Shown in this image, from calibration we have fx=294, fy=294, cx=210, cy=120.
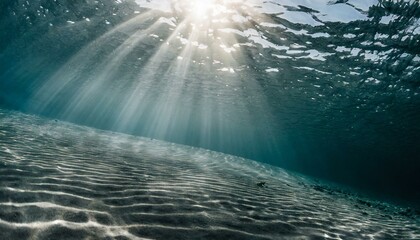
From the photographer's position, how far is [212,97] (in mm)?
42281

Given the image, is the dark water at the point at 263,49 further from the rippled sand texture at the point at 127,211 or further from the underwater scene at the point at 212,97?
the rippled sand texture at the point at 127,211

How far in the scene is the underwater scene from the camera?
15.6 ft

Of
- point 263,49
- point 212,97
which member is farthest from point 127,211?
point 212,97

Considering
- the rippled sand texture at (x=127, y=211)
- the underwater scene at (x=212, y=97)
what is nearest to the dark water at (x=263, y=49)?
the underwater scene at (x=212, y=97)

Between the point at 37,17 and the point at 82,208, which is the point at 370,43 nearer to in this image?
the point at 82,208

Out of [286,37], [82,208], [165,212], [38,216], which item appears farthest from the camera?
[286,37]

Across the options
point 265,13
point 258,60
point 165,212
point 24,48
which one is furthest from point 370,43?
point 24,48

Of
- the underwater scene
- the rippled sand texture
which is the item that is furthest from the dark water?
the rippled sand texture

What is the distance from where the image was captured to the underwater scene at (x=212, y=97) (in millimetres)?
4754

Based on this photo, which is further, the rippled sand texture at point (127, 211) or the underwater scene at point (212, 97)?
the underwater scene at point (212, 97)

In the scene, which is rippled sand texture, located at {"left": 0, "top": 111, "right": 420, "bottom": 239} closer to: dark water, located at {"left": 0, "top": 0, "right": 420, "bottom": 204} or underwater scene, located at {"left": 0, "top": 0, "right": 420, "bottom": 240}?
underwater scene, located at {"left": 0, "top": 0, "right": 420, "bottom": 240}

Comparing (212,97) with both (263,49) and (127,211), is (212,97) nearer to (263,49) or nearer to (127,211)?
(263,49)

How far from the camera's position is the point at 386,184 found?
8731 cm

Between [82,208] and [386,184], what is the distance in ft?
331
